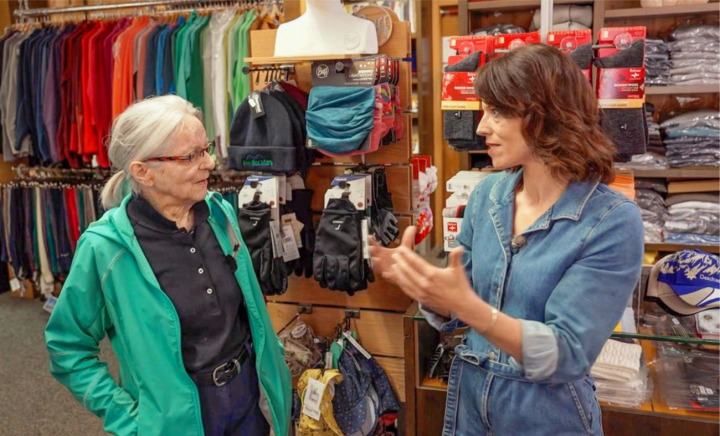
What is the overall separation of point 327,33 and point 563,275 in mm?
1706

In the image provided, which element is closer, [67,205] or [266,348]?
[266,348]

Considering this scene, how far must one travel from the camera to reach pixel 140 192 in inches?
68.8

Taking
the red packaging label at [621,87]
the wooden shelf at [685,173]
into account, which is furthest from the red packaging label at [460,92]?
the wooden shelf at [685,173]

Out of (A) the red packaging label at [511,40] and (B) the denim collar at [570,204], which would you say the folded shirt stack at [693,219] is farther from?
(B) the denim collar at [570,204]

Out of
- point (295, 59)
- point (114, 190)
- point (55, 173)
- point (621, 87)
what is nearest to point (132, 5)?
point (55, 173)

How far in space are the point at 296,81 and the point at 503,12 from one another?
1.37m

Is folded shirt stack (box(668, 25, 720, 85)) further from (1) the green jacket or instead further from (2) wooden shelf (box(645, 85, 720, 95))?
(1) the green jacket

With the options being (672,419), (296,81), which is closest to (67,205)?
(296,81)

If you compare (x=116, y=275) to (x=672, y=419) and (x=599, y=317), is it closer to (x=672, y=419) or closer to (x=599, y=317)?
(x=599, y=317)

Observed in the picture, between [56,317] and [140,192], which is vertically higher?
[140,192]

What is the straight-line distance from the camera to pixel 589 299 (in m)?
1.20

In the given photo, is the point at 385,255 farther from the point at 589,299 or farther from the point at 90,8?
the point at 90,8

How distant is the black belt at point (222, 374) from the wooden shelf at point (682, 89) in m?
2.72

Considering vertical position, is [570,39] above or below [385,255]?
above
